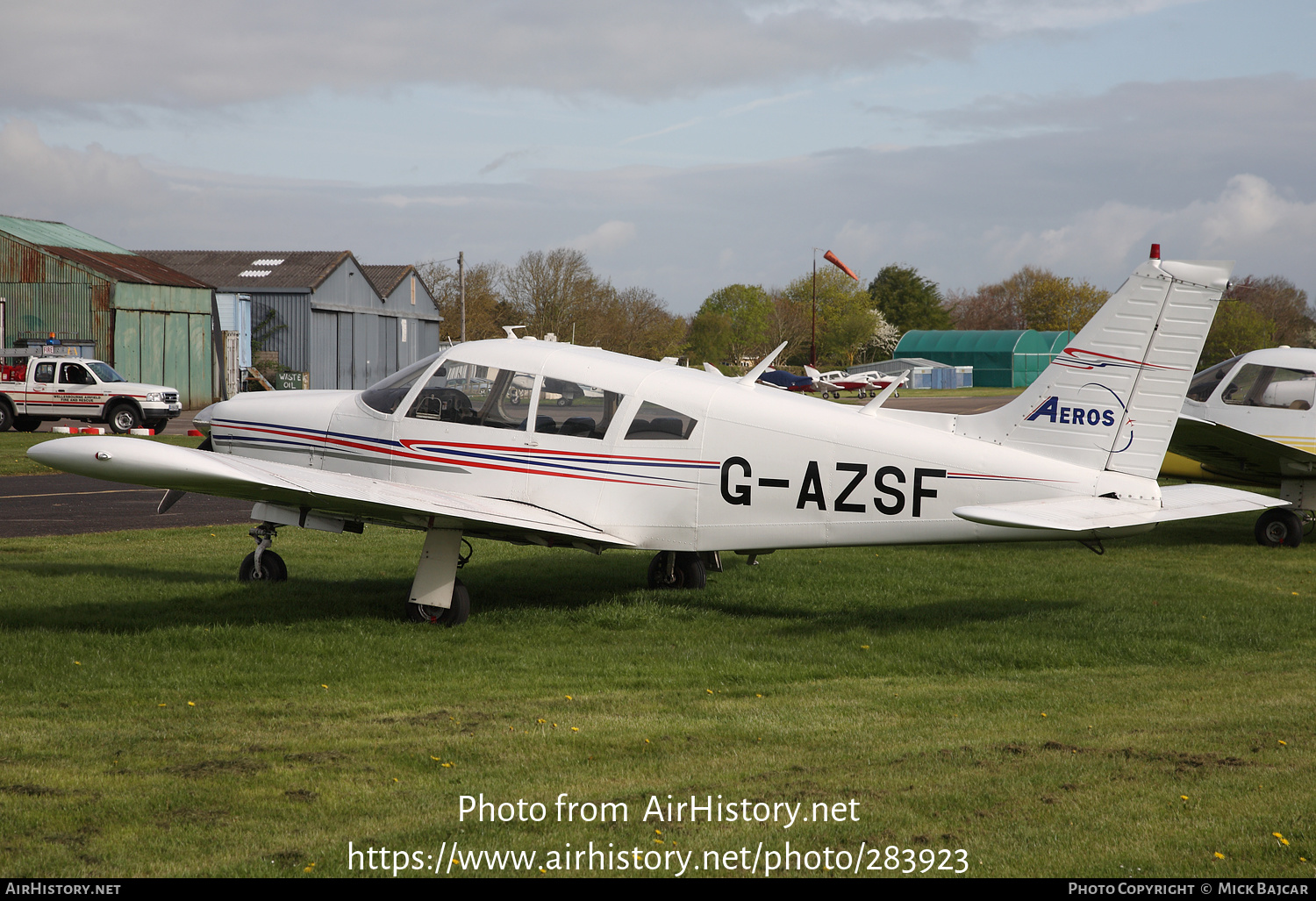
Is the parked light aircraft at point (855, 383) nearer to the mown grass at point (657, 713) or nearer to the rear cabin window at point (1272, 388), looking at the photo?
the rear cabin window at point (1272, 388)

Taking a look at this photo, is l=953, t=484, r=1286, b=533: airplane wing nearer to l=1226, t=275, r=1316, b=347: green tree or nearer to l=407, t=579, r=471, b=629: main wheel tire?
Answer: l=407, t=579, r=471, b=629: main wheel tire

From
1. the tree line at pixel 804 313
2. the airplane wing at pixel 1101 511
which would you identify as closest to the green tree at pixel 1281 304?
the tree line at pixel 804 313

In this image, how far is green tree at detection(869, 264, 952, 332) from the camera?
378 feet

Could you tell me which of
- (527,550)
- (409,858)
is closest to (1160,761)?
(409,858)

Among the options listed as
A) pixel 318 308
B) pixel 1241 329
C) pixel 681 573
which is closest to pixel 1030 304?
pixel 1241 329

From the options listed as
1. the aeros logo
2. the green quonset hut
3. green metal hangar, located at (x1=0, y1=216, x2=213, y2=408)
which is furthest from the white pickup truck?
the green quonset hut

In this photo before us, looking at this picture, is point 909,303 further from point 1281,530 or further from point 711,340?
point 1281,530

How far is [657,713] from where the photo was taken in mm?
6387

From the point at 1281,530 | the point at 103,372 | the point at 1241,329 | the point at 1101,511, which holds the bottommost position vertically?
the point at 1281,530

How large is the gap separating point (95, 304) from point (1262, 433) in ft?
122

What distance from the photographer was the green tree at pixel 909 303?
11525cm

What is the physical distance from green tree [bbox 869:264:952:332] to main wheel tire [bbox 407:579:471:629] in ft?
360

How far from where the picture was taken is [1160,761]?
5359mm
